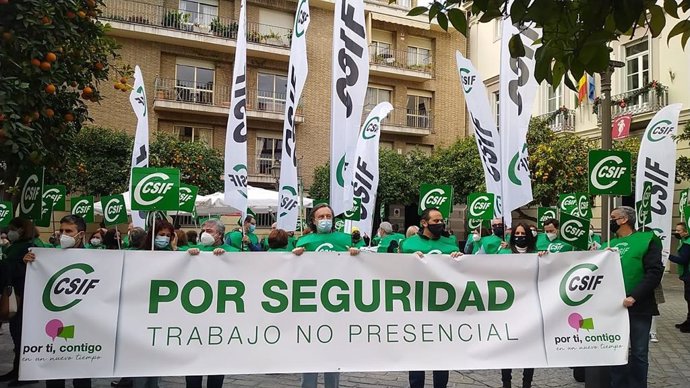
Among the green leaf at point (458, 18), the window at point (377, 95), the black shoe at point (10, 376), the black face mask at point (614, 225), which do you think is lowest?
the black shoe at point (10, 376)

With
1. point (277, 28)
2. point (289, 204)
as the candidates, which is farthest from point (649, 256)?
point (277, 28)

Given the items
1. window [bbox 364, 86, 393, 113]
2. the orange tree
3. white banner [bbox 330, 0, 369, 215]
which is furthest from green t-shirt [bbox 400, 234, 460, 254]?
window [bbox 364, 86, 393, 113]

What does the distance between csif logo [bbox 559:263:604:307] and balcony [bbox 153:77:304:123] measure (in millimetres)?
20892

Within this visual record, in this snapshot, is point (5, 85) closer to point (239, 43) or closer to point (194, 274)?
point (194, 274)

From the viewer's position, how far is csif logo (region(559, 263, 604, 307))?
5.07 m

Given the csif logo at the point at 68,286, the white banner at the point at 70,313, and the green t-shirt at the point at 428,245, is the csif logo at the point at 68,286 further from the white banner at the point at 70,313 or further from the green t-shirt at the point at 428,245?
the green t-shirt at the point at 428,245

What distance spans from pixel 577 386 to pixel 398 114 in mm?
23898

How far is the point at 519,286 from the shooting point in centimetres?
509

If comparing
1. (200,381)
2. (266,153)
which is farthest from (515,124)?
(266,153)

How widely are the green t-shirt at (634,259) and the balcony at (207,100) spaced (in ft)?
68.2

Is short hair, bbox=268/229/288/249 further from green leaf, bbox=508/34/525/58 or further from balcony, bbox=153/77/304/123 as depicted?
balcony, bbox=153/77/304/123

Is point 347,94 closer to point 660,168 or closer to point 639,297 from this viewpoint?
point 639,297

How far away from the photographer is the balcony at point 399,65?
94.1 ft

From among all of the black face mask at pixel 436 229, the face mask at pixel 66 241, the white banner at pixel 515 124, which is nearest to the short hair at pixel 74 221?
the face mask at pixel 66 241
